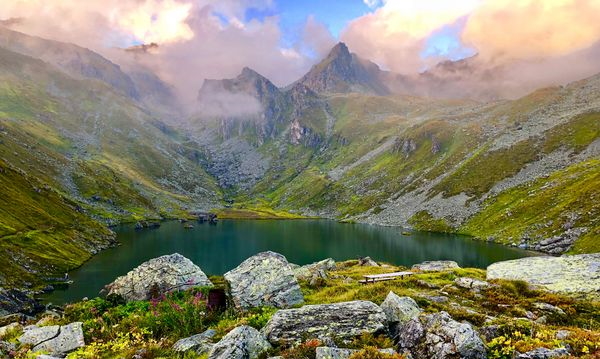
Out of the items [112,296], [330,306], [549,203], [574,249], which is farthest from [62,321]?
[549,203]

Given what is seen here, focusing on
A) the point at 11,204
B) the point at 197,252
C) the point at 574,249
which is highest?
the point at 11,204

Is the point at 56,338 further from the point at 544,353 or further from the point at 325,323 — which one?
the point at 544,353

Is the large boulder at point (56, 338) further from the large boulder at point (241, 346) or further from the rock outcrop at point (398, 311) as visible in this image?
the rock outcrop at point (398, 311)

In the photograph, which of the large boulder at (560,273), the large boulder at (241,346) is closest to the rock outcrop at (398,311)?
the large boulder at (241,346)

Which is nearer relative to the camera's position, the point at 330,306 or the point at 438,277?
the point at 330,306

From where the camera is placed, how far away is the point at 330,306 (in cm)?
1747

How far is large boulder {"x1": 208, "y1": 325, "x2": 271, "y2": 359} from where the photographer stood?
44.9 feet

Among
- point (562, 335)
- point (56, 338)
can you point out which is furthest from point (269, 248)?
point (562, 335)

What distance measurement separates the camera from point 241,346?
13953 millimetres

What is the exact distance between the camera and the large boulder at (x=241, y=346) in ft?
44.9

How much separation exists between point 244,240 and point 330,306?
6253 inches

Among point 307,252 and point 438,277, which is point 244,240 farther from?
point 438,277

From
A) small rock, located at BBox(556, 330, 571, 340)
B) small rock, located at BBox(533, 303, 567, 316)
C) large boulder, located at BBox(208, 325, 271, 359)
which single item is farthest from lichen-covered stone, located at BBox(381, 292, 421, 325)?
small rock, located at BBox(533, 303, 567, 316)

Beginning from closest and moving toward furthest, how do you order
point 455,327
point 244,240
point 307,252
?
point 455,327 < point 307,252 < point 244,240
